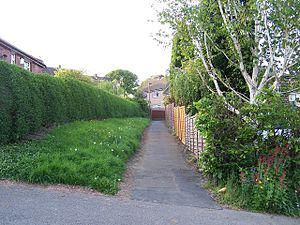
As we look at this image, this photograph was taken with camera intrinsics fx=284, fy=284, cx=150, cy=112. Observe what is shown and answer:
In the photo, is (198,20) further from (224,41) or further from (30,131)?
(30,131)

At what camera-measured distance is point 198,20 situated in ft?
27.3

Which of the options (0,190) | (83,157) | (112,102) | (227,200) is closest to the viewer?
(0,190)

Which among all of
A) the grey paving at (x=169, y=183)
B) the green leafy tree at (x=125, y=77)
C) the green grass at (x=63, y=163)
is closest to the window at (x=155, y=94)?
the green leafy tree at (x=125, y=77)

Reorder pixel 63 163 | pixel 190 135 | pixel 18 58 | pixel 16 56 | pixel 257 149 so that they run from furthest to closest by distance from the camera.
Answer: pixel 18 58, pixel 16 56, pixel 190 135, pixel 63 163, pixel 257 149

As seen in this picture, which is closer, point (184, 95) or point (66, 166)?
point (66, 166)

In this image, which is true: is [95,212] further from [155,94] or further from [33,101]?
[155,94]

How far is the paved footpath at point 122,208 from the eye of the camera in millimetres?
4105

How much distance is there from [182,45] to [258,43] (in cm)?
231

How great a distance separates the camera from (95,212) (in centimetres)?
442

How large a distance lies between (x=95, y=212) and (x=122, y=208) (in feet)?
1.64

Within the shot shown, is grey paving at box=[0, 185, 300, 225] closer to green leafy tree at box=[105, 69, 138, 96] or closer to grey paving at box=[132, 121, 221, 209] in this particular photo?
grey paving at box=[132, 121, 221, 209]

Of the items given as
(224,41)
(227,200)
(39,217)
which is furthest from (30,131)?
(224,41)

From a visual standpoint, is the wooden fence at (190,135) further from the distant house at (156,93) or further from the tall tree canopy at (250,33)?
the distant house at (156,93)

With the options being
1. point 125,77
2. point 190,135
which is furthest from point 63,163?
point 125,77
